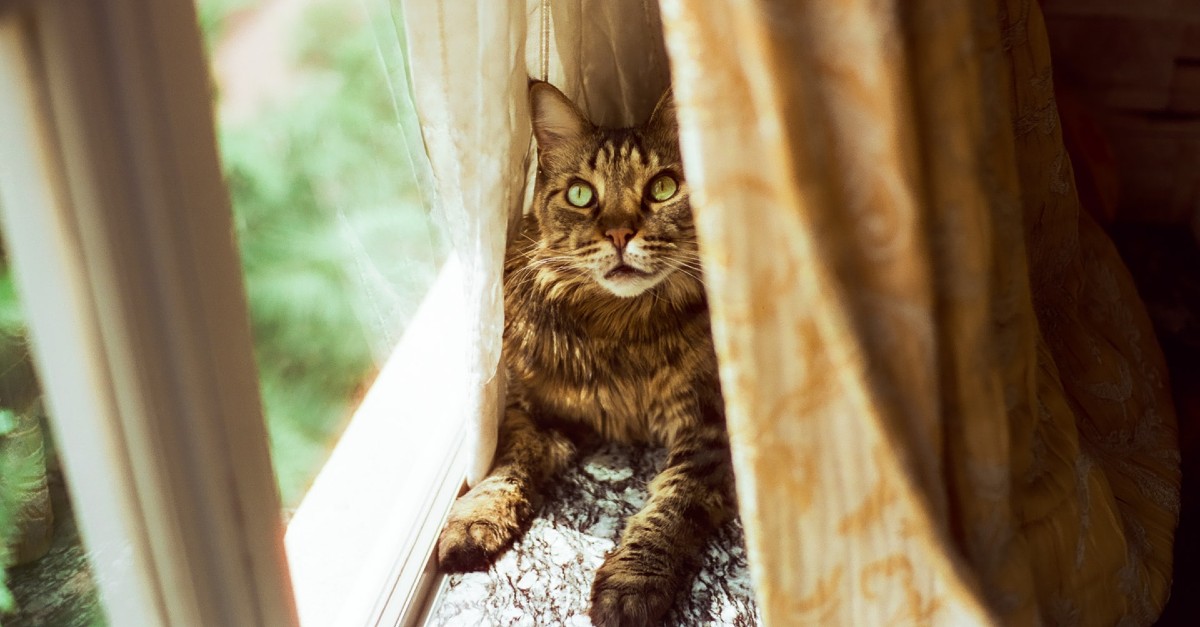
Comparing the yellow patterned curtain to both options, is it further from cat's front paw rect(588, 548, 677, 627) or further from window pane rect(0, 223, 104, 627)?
window pane rect(0, 223, 104, 627)

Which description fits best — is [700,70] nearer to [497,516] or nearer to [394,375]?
[497,516]

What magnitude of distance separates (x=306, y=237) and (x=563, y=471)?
0.52 m

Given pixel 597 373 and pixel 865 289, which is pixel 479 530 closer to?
pixel 597 373

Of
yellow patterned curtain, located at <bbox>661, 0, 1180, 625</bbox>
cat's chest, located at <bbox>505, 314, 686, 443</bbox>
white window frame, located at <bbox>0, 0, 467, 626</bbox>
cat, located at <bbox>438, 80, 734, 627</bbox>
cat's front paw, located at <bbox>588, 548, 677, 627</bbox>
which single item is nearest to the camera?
white window frame, located at <bbox>0, 0, 467, 626</bbox>

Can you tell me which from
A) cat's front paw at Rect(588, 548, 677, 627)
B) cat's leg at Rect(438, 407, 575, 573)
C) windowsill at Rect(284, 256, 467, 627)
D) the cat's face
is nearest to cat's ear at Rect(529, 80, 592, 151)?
the cat's face

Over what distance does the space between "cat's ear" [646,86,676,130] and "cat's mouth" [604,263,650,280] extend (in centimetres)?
22

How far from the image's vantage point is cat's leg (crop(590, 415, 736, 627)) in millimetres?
1133

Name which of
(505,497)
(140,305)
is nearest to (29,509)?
(140,305)

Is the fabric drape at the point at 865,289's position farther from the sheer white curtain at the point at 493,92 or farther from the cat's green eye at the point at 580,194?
the cat's green eye at the point at 580,194

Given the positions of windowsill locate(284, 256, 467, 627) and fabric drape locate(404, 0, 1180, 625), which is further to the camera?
windowsill locate(284, 256, 467, 627)

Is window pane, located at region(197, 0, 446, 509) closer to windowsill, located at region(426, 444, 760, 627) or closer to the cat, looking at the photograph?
Result: the cat

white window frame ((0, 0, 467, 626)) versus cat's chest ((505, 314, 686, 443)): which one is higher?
white window frame ((0, 0, 467, 626))

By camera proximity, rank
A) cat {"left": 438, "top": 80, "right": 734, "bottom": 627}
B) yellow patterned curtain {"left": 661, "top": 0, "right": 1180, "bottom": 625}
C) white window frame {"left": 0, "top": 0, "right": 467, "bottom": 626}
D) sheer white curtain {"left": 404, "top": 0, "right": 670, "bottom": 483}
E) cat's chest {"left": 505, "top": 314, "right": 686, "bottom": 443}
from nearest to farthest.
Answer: white window frame {"left": 0, "top": 0, "right": 467, "bottom": 626} < yellow patterned curtain {"left": 661, "top": 0, "right": 1180, "bottom": 625} < sheer white curtain {"left": 404, "top": 0, "right": 670, "bottom": 483} < cat {"left": 438, "top": 80, "right": 734, "bottom": 627} < cat's chest {"left": 505, "top": 314, "right": 686, "bottom": 443}

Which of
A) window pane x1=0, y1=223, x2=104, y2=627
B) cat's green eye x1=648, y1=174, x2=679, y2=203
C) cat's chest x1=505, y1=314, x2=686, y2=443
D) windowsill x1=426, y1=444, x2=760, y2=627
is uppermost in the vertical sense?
cat's green eye x1=648, y1=174, x2=679, y2=203
